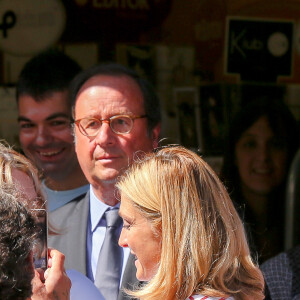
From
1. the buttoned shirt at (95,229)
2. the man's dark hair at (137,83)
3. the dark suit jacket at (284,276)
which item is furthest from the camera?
the dark suit jacket at (284,276)

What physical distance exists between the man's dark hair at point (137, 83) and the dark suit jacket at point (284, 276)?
0.89m

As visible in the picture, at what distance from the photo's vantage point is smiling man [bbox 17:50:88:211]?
2.97 metres

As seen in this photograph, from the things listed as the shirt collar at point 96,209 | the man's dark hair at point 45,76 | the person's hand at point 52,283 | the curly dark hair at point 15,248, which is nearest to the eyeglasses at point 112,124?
the shirt collar at point 96,209

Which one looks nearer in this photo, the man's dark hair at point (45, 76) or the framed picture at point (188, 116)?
the man's dark hair at point (45, 76)

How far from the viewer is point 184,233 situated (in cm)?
171

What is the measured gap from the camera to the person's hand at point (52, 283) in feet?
5.51

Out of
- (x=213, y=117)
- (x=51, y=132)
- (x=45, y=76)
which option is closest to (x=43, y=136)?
(x=51, y=132)

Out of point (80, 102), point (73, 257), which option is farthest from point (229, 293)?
point (80, 102)

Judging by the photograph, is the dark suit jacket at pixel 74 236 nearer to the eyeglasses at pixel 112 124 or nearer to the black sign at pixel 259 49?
the eyeglasses at pixel 112 124

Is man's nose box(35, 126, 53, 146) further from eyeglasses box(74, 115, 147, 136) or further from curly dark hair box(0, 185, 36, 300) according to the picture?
curly dark hair box(0, 185, 36, 300)

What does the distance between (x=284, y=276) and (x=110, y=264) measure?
0.90 m

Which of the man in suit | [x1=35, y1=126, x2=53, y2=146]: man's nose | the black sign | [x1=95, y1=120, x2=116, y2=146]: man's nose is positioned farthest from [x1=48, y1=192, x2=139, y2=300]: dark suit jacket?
the black sign

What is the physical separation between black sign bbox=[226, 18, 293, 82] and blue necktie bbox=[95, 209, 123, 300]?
5.86 feet

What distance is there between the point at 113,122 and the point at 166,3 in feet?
4.95
